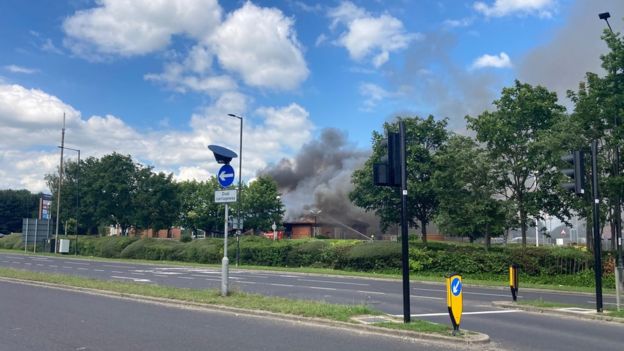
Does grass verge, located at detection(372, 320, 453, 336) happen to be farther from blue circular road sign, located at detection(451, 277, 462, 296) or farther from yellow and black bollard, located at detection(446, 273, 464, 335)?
blue circular road sign, located at detection(451, 277, 462, 296)

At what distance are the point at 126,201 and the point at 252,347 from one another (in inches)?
1943

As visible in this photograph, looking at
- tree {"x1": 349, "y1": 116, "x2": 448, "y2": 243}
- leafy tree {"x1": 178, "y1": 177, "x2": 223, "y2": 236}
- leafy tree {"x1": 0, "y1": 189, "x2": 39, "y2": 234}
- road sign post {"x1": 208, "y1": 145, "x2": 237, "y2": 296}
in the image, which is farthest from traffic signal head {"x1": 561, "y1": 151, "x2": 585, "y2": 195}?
leafy tree {"x1": 0, "y1": 189, "x2": 39, "y2": 234}

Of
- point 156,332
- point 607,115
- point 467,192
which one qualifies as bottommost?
point 156,332

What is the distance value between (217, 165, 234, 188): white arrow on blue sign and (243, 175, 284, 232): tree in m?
45.7

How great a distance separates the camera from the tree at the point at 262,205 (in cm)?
5994

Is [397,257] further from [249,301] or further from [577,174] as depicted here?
[249,301]

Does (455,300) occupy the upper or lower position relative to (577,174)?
lower

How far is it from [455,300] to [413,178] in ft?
82.9

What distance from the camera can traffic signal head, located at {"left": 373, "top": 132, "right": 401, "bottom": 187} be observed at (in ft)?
31.7

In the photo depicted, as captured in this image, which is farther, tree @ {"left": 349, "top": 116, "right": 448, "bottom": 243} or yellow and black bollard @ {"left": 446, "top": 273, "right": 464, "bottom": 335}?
tree @ {"left": 349, "top": 116, "right": 448, "bottom": 243}

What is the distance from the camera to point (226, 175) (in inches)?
548

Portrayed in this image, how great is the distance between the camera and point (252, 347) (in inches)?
305

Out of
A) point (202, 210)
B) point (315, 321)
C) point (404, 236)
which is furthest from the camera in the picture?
point (202, 210)

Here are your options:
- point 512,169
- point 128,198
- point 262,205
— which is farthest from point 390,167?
point 262,205
